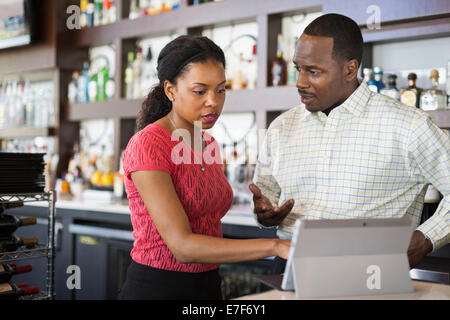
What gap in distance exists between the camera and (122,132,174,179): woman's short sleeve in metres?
1.28

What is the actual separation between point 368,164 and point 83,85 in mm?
2916

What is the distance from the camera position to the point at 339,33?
1617mm

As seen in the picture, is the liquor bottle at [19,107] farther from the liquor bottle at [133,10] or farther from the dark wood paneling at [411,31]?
the dark wood paneling at [411,31]

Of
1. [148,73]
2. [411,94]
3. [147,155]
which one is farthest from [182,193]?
[148,73]

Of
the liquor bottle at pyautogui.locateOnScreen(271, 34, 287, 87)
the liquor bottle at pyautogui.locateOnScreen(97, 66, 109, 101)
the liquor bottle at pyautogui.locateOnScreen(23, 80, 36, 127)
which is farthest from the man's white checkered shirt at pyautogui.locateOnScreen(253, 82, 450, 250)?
the liquor bottle at pyautogui.locateOnScreen(23, 80, 36, 127)

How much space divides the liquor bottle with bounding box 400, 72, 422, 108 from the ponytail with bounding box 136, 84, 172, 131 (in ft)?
4.25

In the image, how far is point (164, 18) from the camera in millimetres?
3482

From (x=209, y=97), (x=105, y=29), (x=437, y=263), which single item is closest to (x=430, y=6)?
(x=437, y=263)

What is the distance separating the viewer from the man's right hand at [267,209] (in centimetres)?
137

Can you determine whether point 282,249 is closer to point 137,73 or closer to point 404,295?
point 404,295

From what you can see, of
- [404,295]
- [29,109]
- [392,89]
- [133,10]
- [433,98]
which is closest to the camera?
[404,295]

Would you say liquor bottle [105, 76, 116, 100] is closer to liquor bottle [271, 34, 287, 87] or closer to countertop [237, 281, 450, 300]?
liquor bottle [271, 34, 287, 87]

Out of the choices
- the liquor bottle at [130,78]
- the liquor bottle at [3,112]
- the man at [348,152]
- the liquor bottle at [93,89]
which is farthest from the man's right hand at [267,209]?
the liquor bottle at [3,112]

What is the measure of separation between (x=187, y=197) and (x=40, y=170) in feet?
2.06
